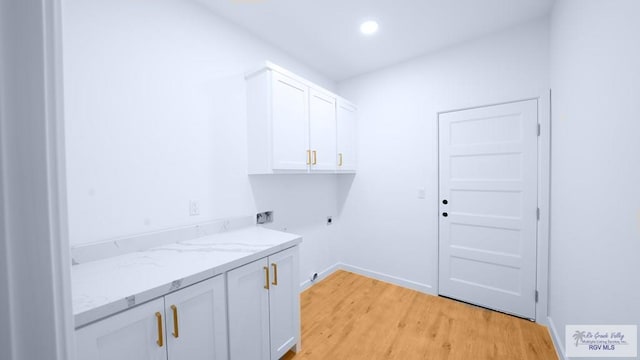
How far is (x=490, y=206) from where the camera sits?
232 centimetres

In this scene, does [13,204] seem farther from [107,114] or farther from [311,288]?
[311,288]

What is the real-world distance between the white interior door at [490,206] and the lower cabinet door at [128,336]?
2503mm

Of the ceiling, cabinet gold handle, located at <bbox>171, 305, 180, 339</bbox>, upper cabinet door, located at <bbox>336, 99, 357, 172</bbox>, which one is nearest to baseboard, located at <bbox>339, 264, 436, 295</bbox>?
upper cabinet door, located at <bbox>336, 99, 357, 172</bbox>

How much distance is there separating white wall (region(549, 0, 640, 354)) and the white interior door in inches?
11.5

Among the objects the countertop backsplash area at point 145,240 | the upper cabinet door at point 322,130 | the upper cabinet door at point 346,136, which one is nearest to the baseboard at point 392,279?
the upper cabinet door at point 346,136

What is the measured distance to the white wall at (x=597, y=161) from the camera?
0.95 m

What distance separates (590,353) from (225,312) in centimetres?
195

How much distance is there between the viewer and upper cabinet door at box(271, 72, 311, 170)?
2.03 meters

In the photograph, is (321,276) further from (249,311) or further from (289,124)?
(289,124)

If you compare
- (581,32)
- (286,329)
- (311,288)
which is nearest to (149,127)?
(286,329)

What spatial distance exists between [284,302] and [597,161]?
1913 mm

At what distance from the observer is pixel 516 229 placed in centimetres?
221

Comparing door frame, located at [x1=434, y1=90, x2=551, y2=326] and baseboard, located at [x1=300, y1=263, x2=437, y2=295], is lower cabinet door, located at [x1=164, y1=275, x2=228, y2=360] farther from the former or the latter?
door frame, located at [x1=434, y1=90, x2=551, y2=326]

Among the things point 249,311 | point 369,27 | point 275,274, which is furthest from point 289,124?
point 249,311
